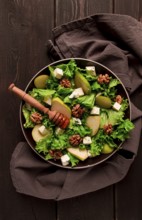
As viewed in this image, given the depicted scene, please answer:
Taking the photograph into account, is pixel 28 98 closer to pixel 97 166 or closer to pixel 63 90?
pixel 63 90

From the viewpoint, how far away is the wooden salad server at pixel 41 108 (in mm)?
870

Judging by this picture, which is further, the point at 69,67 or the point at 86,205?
the point at 86,205

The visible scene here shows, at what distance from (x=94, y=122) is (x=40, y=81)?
0.17 metres

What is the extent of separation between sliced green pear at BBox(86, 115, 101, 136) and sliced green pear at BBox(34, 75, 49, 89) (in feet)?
0.46

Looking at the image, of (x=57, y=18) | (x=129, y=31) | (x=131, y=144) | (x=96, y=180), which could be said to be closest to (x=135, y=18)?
(x=129, y=31)

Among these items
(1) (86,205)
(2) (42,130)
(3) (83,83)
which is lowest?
(1) (86,205)

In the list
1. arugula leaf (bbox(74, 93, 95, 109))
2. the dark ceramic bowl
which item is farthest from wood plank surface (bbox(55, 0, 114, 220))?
arugula leaf (bbox(74, 93, 95, 109))

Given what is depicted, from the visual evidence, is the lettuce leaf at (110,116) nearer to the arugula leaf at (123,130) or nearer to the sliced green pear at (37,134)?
the arugula leaf at (123,130)

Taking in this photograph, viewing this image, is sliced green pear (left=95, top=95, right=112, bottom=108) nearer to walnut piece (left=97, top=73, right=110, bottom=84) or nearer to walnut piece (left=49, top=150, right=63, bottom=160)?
walnut piece (left=97, top=73, right=110, bottom=84)

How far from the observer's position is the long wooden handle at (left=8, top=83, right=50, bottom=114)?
0.87 metres

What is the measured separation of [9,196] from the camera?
38.5 inches

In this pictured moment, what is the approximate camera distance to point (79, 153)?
36.1 inches

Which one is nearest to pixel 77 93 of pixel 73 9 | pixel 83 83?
pixel 83 83

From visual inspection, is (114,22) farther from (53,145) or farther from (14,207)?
(14,207)
